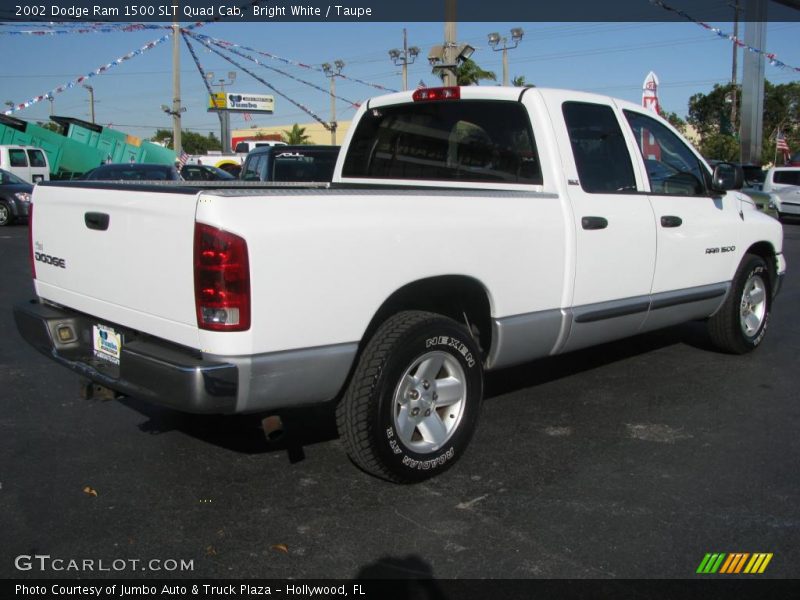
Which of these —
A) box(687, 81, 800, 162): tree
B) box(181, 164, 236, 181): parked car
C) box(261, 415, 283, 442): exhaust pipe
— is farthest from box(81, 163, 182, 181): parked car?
box(687, 81, 800, 162): tree

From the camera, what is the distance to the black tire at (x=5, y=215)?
18.9 metres

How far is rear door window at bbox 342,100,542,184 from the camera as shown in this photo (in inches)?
177

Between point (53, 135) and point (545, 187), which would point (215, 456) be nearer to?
point (545, 187)

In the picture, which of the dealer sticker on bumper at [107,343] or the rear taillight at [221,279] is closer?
the rear taillight at [221,279]

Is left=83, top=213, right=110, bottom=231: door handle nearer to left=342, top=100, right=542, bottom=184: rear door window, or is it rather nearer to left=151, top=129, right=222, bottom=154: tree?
left=342, top=100, right=542, bottom=184: rear door window

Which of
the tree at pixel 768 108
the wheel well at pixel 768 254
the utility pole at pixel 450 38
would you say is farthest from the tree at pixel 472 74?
the tree at pixel 768 108

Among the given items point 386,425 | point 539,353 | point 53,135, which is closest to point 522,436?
Result: point 539,353

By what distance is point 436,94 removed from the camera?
A: 4875mm

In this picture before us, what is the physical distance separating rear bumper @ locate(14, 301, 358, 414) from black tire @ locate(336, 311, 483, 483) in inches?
5.9

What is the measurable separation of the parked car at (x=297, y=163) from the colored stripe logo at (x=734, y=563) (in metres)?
8.91

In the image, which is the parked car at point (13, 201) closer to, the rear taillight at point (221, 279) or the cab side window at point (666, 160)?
the cab side window at point (666, 160)

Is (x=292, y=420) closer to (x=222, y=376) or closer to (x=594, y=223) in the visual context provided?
(x=222, y=376)

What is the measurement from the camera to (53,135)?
89.9 ft

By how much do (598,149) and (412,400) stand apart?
2.06 m
